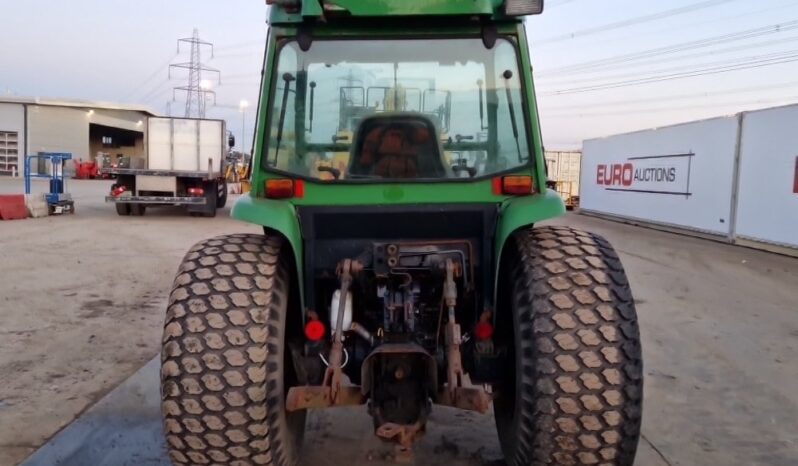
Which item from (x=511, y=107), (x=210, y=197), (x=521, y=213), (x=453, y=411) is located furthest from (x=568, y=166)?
(x=521, y=213)

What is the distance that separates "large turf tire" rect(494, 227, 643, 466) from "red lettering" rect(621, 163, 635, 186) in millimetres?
18296

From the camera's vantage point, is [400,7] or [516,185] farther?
[516,185]

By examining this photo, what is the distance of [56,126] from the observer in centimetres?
5194

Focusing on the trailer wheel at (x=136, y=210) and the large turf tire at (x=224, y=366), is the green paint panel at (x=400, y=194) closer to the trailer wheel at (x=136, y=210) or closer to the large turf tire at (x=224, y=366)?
the large turf tire at (x=224, y=366)

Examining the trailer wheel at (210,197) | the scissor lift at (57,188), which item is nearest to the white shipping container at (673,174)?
the trailer wheel at (210,197)

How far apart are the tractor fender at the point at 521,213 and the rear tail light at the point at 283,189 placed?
3.18 feet

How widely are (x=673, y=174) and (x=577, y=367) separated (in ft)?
52.7

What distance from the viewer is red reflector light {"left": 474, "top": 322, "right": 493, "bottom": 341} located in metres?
3.32

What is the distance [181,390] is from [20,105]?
5472 cm

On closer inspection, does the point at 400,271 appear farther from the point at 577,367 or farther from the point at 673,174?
the point at 673,174

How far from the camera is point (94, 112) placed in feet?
182

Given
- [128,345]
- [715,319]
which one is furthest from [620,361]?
[715,319]

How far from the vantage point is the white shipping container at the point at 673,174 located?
15.4 meters

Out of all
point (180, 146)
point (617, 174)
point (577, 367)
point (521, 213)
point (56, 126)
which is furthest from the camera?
point (56, 126)
